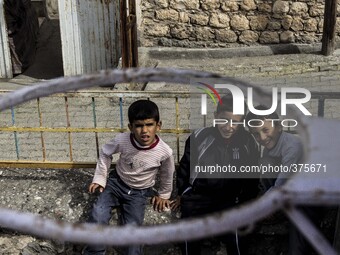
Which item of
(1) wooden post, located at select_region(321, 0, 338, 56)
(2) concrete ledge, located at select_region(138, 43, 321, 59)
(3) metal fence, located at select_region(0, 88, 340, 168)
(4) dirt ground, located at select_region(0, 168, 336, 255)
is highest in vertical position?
(1) wooden post, located at select_region(321, 0, 338, 56)

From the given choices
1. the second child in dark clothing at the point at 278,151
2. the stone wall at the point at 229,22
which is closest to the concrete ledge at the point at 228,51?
the stone wall at the point at 229,22

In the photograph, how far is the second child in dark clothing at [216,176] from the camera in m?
4.61

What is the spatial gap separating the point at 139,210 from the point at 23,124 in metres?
2.89

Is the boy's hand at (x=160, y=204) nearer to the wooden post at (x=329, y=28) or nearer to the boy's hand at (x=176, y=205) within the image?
the boy's hand at (x=176, y=205)

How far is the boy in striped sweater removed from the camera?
15.4 feet

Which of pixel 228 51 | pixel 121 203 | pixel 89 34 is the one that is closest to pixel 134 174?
pixel 121 203

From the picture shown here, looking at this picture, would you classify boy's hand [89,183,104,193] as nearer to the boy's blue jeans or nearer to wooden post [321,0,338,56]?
the boy's blue jeans

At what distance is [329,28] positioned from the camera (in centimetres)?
863

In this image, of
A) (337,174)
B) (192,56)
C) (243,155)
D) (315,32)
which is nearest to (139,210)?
(243,155)

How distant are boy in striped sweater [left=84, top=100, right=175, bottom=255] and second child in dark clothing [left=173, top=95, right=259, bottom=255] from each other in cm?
18

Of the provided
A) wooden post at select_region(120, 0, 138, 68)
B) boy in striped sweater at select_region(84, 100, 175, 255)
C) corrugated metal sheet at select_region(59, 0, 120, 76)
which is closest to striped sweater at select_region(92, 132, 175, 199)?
boy in striped sweater at select_region(84, 100, 175, 255)

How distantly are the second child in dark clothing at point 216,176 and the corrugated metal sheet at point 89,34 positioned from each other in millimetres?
4313

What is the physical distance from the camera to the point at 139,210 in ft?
15.6

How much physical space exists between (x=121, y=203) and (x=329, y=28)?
4897 millimetres
